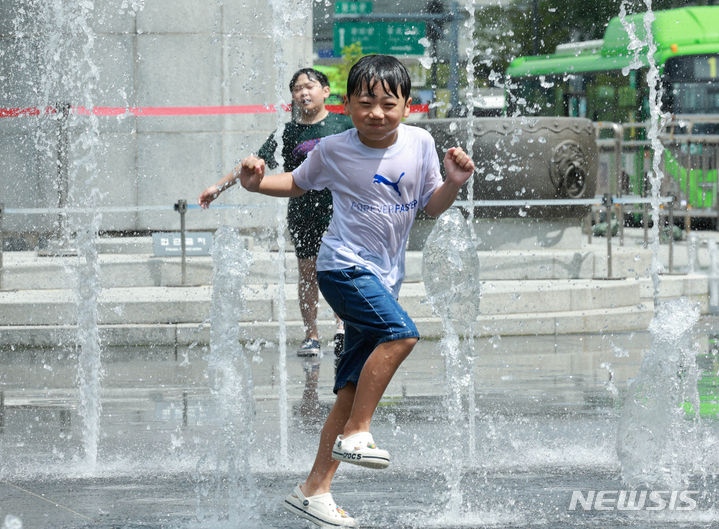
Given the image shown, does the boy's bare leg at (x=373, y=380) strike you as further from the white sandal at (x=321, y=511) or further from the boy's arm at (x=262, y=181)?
the boy's arm at (x=262, y=181)

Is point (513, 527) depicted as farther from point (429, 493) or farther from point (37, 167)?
point (37, 167)

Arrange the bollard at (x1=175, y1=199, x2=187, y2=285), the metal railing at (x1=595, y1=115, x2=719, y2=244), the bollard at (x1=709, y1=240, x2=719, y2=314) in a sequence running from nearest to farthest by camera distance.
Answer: the bollard at (x1=175, y1=199, x2=187, y2=285), the bollard at (x1=709, y1=240, x2=719, y2=314), the metal railing at (x1=595, y1=115, x2=719, y2=244)

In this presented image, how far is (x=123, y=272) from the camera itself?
10.9 m

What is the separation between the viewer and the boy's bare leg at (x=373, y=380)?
4.12 metres

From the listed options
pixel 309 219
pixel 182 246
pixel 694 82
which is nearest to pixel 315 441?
pixel 309 219

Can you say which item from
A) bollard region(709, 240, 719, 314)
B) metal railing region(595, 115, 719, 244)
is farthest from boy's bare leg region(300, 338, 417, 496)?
metal railing region(595, 115, 719, 244)

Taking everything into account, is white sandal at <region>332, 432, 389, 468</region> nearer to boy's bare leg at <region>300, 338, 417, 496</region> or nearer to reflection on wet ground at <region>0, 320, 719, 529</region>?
boy's bare leg at <region>300, 338, 417, 496</region>

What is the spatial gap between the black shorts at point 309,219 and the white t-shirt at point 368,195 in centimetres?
371

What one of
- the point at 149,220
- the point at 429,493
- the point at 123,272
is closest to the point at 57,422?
the point at 429,493

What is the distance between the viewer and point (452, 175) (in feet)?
14.0

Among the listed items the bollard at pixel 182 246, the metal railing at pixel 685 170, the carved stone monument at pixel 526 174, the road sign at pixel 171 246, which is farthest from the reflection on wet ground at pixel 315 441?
the metal railing at pixel 685 170

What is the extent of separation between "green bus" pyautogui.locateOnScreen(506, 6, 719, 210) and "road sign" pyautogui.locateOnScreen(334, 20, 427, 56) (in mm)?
13717

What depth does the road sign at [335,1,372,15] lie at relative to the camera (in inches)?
1644

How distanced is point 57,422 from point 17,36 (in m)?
7.39
